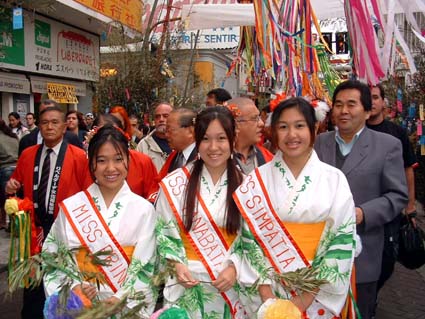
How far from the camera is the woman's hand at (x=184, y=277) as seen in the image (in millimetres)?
2420

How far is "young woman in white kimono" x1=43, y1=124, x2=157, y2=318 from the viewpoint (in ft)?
8.17

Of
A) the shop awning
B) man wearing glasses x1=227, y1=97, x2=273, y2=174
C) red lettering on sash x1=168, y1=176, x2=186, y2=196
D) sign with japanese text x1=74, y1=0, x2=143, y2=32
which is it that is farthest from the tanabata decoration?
the shop awning

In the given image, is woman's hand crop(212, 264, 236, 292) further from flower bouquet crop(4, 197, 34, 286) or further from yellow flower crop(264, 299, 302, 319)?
flower bouquet crop(4, 197, 34, 286)

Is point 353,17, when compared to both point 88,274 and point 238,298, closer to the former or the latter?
point 238,298

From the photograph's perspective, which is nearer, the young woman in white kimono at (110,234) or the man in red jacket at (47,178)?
the young woman in white kimono at (110,234)

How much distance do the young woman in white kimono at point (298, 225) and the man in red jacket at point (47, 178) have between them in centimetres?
149

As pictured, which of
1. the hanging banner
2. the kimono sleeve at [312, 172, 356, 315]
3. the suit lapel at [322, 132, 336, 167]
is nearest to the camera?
the kimono sleeve at [312, 172, 356, 315]

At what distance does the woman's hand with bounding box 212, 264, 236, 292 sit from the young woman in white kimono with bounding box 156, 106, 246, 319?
0.8 inches

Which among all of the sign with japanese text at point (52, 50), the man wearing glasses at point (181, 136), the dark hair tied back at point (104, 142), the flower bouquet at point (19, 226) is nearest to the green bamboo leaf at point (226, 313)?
the dark hair tied back at point (104, 142)

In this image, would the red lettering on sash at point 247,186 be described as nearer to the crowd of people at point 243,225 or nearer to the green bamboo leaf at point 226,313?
the crowd of people at point 243,225

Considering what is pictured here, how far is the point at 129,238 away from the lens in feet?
8.38

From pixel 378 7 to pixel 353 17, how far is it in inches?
8.5

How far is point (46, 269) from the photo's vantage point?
90.3 inches

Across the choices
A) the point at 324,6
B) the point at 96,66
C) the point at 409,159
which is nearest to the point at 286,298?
the point at 409,159
